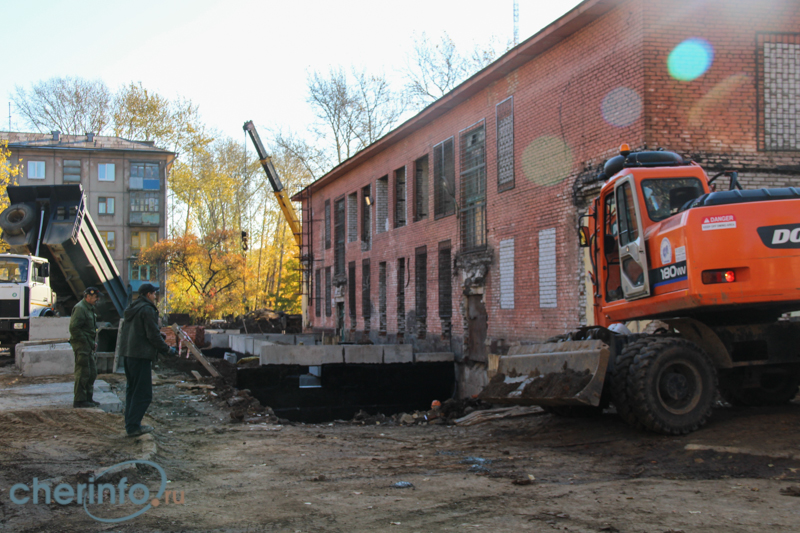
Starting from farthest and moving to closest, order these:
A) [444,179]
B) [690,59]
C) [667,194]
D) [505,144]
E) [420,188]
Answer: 1. [420,188]
2. [444,179]
3. [505,144]
4. [690,59]
5. [667,194]

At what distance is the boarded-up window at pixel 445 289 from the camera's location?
2153cm

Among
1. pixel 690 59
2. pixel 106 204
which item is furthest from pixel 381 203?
pixel 106 204

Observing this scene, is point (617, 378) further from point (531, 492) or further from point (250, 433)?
point (250, 433)

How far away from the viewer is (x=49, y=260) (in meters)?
17.9

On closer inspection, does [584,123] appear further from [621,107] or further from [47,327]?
[47,327]

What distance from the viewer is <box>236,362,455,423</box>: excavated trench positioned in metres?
18.4

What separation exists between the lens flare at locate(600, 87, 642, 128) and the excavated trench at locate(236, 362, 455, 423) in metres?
9.65

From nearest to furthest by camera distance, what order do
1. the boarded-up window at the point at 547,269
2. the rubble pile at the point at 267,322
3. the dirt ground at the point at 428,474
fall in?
1. the dirt ground at the point at 428,474
2. the boarded-up window at the point at 547,269
3. the rubble pile at the point at 267,322

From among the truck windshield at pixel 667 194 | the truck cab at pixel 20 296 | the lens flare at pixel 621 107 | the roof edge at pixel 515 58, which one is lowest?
the truck cab at pixel 20 296

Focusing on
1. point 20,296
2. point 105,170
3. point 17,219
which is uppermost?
point 105,170

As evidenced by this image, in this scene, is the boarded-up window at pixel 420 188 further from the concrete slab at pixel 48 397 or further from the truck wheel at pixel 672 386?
the truck wheel at pixel 672 386

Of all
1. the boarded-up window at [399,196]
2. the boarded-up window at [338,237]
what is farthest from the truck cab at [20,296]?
the boarded-up window at [338,237]

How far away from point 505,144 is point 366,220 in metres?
12.5

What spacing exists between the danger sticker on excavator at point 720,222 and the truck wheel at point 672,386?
1.38m
